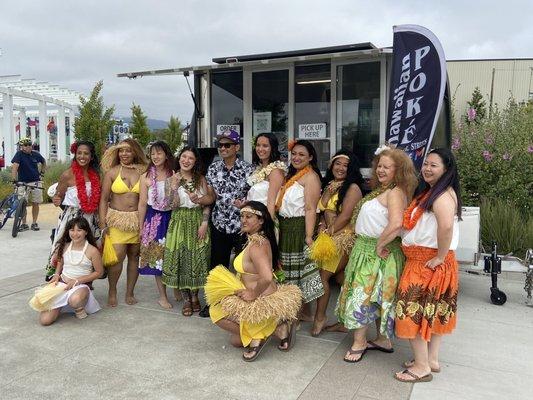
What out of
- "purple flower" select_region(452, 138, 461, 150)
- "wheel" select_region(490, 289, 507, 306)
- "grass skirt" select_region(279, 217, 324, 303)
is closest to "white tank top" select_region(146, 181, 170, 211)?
"grass skirt" select_region(279, 217, 324, 303)

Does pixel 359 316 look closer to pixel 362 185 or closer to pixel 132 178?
pixel 362 185

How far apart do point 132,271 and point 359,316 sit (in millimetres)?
2543

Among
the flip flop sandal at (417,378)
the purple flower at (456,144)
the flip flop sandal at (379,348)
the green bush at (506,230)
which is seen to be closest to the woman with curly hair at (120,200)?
the flip flop sandal at (379,348)

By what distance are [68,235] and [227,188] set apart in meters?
1.64

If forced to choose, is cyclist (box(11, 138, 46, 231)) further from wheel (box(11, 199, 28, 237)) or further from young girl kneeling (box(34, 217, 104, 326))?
young girl kneeling (box(34, 217, 104, 326))

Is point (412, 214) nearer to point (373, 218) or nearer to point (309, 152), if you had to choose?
point (373, 218)

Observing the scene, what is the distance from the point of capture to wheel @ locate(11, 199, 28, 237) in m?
8.33

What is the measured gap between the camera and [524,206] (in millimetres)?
7504

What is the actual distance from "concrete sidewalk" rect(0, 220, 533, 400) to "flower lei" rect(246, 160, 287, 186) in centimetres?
138

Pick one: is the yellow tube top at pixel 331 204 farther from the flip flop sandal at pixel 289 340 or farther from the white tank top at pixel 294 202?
the flip flop sandal at pixel 289 340

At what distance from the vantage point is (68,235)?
451 centimetres

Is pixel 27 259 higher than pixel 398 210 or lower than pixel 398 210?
lower

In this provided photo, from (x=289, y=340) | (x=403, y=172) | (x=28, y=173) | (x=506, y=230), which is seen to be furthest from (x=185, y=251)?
(x=28, y=173)

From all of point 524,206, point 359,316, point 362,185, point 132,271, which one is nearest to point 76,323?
point 132,271
